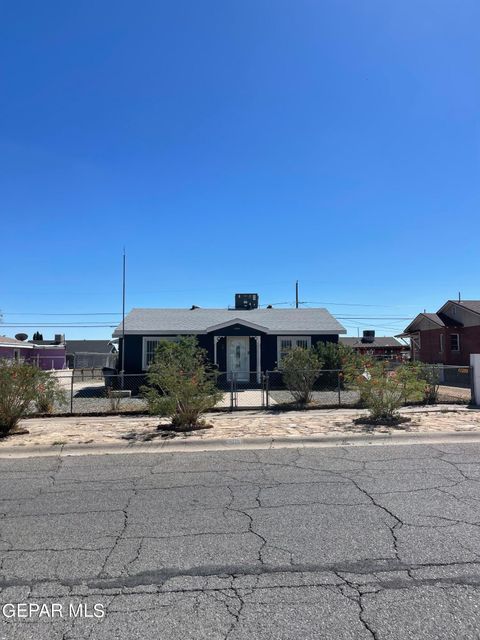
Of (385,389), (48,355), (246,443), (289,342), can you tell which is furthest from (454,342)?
(48,355)

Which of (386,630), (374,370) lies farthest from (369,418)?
(386,630)

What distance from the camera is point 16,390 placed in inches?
374

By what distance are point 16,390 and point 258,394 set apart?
9971mm

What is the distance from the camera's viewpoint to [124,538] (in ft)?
14.0

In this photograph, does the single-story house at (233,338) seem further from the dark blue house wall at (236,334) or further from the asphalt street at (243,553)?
the asphalt street at (243,553)

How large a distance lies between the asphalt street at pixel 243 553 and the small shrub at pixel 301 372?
7008mm

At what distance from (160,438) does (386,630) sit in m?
6.87

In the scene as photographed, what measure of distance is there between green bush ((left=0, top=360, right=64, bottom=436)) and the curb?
1.18 meters

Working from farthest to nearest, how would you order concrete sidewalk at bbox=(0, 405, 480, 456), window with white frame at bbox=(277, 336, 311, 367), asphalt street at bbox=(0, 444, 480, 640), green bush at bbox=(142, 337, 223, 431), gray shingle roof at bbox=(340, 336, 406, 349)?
gray shingle roof at bbox=(340, 336, 406, 349)
window with white frame at bbox=(277, 336, 311, 367)
green bush at bbox=(142, 337, 223, 431)
concrete sidewalk at bbox=(0, 405, 480, 456)
asphalt street at bbox=(0, 444, 480, 640)

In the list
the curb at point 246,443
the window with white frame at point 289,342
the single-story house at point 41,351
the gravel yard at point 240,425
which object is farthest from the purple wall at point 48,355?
the curb at point 246,443

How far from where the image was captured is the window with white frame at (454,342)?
33.9 metres

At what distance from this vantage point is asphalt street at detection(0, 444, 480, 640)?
292 cm

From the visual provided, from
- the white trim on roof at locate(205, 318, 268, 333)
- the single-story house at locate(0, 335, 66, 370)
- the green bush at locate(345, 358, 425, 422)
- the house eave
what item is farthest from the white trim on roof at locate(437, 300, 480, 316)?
the single-story house at locate(0, 335, 66, 370)

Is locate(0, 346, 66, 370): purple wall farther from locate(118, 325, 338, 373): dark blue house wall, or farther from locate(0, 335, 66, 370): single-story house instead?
→ locate(118, 325, 338, 373): dark blue house wall
